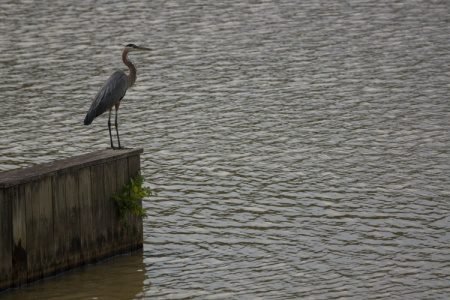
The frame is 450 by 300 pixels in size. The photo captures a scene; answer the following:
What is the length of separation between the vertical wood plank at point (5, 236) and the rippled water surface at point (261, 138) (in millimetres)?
338

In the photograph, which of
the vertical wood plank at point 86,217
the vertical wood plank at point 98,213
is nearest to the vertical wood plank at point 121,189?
the vertical wood plank at point 98,213

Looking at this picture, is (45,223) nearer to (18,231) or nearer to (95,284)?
(18,231)

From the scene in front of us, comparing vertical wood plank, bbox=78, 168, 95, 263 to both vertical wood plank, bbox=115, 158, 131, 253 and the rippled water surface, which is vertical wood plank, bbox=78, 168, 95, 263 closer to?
the rippled water surface

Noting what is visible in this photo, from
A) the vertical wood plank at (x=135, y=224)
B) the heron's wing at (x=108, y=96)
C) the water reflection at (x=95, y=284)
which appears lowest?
the water reflection at (x=95, y=284)

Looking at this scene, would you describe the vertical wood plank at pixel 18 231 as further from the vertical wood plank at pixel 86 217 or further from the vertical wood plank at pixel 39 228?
the vertical wood plank at pixel 86 217

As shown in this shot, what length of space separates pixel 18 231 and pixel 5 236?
182mm

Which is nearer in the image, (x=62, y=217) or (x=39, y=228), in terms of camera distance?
(x=39, y=228)

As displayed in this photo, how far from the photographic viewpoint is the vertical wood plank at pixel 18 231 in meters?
10.0

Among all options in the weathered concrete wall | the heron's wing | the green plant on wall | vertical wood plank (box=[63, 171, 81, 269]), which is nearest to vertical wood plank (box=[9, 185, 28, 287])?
the weathered concrete wall

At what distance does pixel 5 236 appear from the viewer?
9992 millimetres

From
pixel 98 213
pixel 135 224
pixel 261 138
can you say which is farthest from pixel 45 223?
pixel 261 138

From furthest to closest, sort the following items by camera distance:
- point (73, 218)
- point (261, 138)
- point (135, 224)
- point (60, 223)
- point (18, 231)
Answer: point (261, 138)
point (135, 224)
point (73, 218)
point (60, 223)
point (18, 231)

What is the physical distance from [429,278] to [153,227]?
4167 millimetres

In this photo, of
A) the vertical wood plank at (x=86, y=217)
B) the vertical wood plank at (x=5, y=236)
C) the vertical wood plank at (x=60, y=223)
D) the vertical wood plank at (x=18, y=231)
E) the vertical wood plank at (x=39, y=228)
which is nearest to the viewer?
the vertical wood plank at (x=5, y=236)
